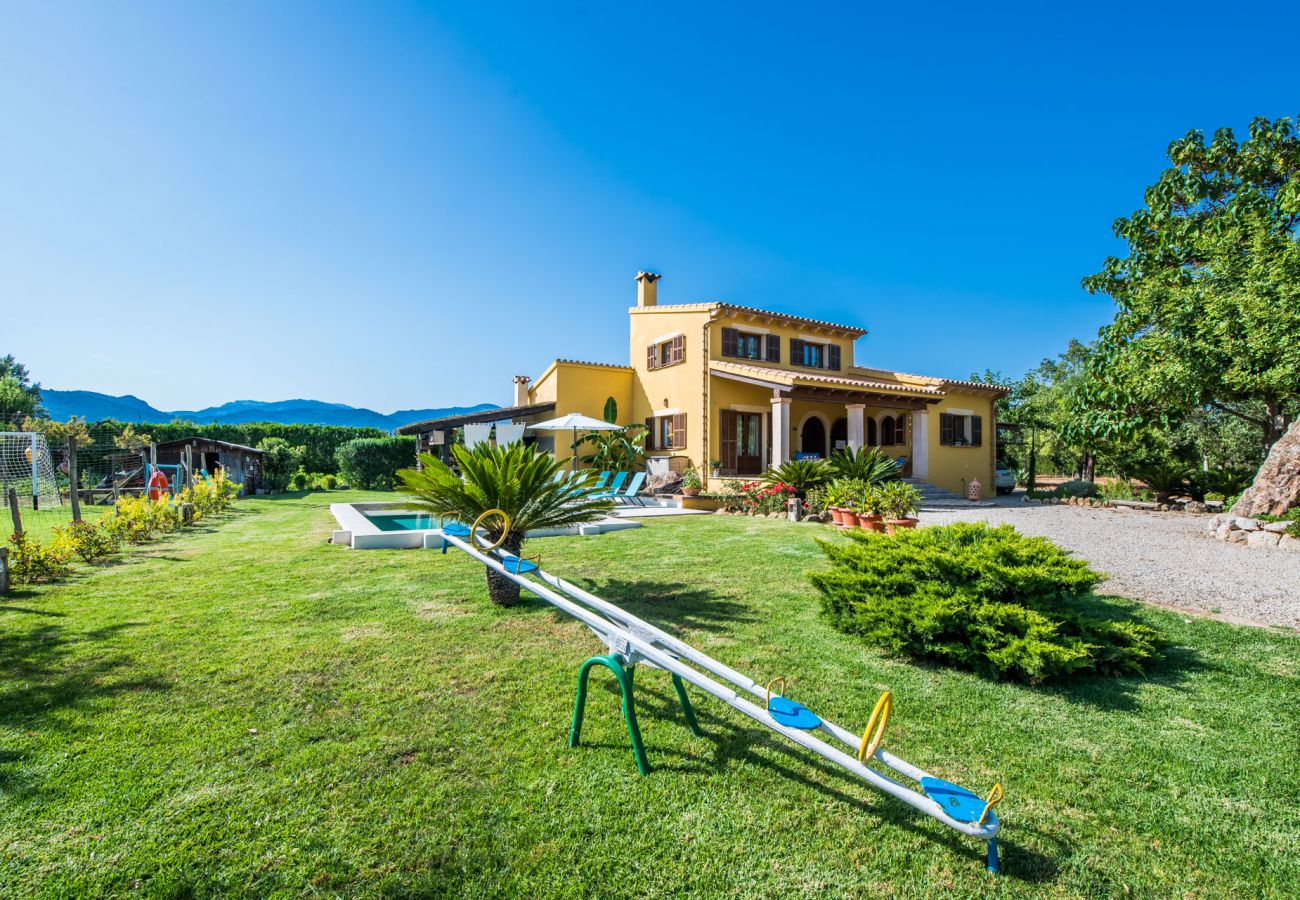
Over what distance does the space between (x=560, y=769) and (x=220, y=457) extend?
23382 mm

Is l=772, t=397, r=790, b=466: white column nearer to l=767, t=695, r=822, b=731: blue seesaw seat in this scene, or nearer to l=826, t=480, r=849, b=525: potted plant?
l=826, t=480, r=849, b=525: potted plant

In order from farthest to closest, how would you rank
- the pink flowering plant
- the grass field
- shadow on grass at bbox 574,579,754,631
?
the pink flowering plant < the grass field < shadow on grass at bbox 574,579,754,631

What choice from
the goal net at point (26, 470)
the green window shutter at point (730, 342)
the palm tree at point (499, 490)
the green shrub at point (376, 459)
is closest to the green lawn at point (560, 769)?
the palm tree at point (499, 490)

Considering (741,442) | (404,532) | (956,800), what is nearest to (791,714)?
(956,800)

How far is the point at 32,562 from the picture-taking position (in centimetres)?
616

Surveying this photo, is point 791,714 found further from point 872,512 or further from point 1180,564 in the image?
point 872,512

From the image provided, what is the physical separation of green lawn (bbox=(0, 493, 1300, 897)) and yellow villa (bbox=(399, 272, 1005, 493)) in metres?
12.4

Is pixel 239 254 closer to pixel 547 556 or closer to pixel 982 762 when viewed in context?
pixel 547 556

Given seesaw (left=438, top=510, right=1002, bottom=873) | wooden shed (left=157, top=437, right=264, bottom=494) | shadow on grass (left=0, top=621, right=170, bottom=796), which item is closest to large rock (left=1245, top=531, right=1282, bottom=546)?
seesaw (left=438, top=510, right=1002, bottom=873)

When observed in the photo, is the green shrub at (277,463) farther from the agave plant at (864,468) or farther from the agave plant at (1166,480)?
the agave plant at (1166,480)

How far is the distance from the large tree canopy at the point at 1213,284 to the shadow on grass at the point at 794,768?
46.6ft

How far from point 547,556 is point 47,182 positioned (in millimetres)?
9377

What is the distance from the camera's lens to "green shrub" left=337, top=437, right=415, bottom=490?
22281mm

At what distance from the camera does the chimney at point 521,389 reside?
23672mm
